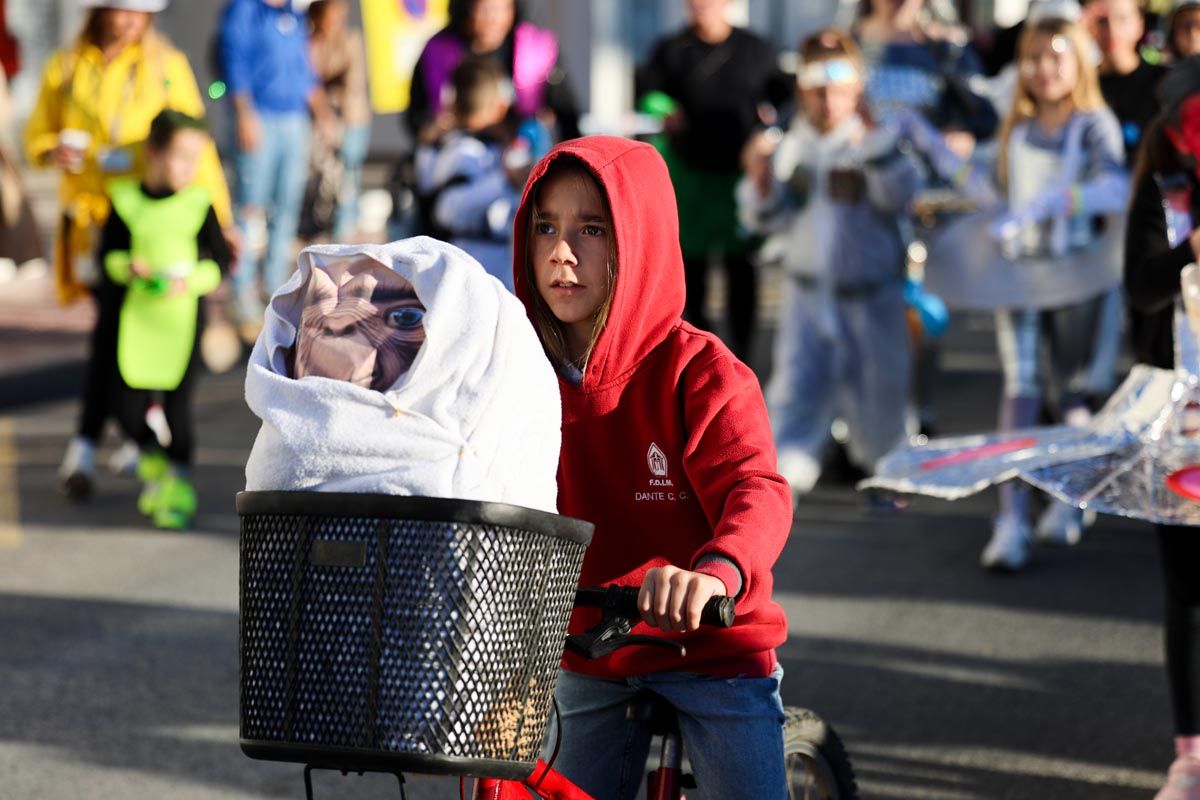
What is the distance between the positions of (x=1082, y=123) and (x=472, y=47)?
3.65 m

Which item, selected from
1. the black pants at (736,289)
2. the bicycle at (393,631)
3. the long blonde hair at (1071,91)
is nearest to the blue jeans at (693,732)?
the bicycle at (393,631)

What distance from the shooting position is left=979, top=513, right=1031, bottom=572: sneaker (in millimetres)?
7676

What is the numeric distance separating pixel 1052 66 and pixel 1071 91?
0.15 m

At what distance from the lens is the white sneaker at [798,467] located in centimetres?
867

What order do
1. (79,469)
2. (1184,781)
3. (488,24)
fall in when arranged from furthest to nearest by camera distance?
(488,24) → (79,469) → (1184,781)

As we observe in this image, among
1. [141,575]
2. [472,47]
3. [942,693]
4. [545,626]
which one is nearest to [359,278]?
[545,626]

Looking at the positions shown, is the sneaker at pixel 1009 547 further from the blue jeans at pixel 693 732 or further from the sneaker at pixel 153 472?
the blue jeans at pixel 693 732

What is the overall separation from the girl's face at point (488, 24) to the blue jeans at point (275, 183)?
366 centimetres

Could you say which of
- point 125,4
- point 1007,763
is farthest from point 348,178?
point 1007,763

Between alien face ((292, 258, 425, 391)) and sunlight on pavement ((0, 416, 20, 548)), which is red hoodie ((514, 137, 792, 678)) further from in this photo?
sunlight on pavement ((0, 416, 20, 548))

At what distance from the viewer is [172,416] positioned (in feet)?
27.5

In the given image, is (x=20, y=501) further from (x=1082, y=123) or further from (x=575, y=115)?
(x=1082, y=123)

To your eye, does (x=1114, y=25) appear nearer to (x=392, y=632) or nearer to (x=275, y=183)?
(x=275, y=183)

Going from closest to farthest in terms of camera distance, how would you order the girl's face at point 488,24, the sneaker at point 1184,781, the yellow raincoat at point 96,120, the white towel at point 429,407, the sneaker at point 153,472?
the white towel at point 429,407 < the sneaker at point 1184,781 < the sneaker at point 153,472 < the yellow raincoat at point 96,120 < the girl's face at point 488,24
